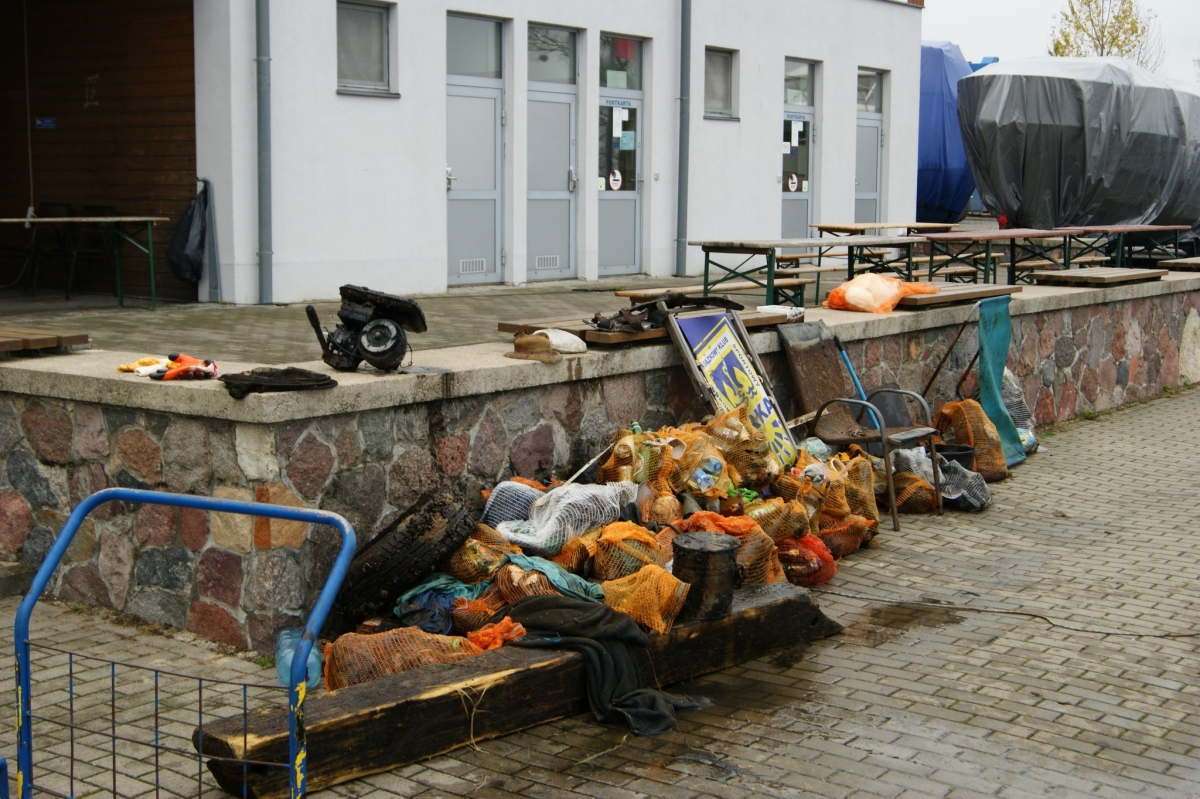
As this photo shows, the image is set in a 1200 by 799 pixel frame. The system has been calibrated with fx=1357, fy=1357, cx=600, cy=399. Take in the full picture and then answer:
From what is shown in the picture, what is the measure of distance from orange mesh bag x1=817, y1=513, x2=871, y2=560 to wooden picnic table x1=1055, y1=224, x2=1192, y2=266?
30.3 ft

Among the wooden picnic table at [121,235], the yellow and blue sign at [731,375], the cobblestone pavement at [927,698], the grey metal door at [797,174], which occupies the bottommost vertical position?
the cobblestone pavement at [927,698]

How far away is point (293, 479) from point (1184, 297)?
11.2m

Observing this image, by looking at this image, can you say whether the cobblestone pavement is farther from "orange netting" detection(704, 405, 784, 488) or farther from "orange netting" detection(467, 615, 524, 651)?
"orange netting" detection(704, 405, 784, 488)

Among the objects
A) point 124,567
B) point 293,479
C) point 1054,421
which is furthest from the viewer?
point 1054,421

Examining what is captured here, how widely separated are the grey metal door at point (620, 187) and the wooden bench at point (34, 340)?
10.2 m

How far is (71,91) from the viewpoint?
13484 mm

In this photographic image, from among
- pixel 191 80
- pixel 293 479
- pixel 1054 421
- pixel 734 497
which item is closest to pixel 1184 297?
pixel 1054 421

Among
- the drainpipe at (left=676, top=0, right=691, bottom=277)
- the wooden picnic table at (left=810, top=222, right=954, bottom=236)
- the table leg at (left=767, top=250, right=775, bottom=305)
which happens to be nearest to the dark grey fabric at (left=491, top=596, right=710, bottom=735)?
the table leg at (left=767, top=250, right=775, bottom=305)

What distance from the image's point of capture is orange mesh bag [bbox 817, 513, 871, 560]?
24.5 ft

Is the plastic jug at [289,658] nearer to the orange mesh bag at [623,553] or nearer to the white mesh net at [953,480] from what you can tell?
the orange mesh bag at [623,553]

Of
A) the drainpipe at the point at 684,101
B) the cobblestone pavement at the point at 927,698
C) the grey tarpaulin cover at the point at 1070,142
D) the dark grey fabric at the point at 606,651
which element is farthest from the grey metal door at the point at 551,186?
the dark grey fabric at the point at 606,651

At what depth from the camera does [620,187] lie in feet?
55.4

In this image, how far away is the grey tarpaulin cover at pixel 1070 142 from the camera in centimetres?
2058

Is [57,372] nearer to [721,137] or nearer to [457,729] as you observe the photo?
[457,729]
